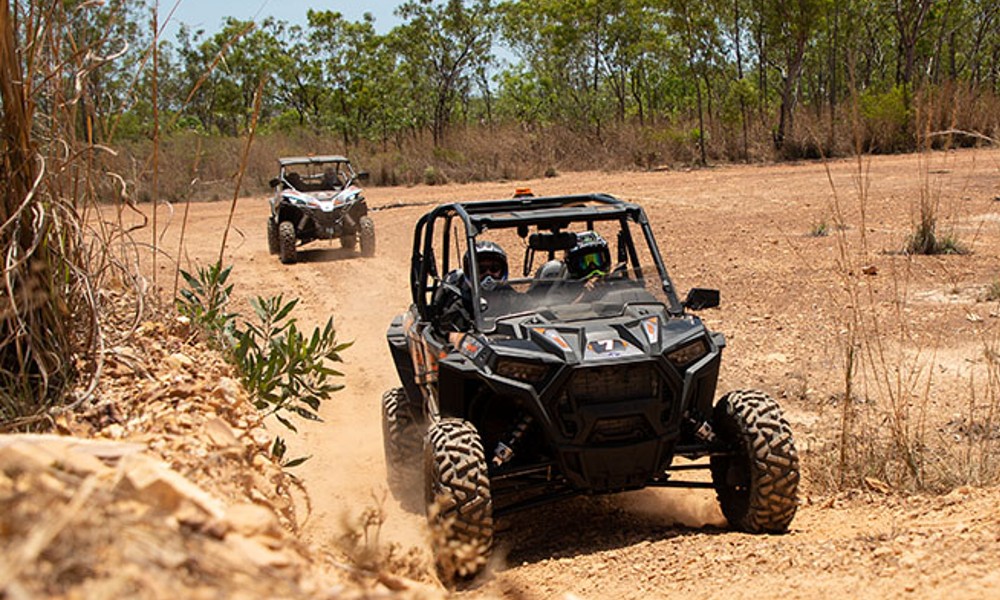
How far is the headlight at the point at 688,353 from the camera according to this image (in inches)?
206

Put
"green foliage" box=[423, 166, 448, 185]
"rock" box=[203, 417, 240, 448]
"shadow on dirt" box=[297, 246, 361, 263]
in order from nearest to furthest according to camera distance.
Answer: "rock" box=[203, 417, 240, 448] → "shadow on dirt" box=[297, 246, 361, 263] → "green foliage" box=[423, 166, 448, 185]

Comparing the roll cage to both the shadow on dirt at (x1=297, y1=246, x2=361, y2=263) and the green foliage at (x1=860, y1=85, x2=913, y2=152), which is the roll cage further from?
the green foliage at (x1=860, y1=85, x2=913, y2=152)

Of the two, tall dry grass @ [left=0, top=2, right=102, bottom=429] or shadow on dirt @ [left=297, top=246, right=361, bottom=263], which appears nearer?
tall dry grass @ [left=0, top=2, right=102, bottom=429]

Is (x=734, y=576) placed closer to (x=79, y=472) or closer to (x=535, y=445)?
→ (x=535, y=445)

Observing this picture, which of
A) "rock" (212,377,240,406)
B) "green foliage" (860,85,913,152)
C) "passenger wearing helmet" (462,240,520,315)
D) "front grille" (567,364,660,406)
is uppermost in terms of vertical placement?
"green foliage" (860,85,913,152)

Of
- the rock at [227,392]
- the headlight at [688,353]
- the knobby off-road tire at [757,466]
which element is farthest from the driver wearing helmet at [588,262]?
the rock at [227,392]

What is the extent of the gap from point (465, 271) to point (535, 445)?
3.55 ft

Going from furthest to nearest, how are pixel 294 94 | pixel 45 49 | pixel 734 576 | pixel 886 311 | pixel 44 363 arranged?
1. pixel 294 94
2. pixel 886 311
3. pixel 45 49
4. pixel 734 576
5. pixel 44 363

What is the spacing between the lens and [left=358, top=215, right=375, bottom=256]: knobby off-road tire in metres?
16.8

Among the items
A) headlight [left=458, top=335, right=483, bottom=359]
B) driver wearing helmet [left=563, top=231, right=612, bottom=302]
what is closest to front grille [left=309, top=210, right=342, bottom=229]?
driver wearing helmet [left=563, top=231, right=612, bottom=302]

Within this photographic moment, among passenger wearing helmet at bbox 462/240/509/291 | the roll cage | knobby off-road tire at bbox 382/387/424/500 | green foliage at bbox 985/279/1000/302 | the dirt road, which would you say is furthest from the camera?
green foliage at bbox 985/279/1000/302

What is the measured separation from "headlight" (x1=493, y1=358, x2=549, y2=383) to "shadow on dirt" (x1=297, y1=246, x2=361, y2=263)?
1184cm

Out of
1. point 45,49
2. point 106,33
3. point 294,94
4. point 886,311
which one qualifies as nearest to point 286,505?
point 106,33

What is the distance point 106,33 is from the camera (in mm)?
4285
